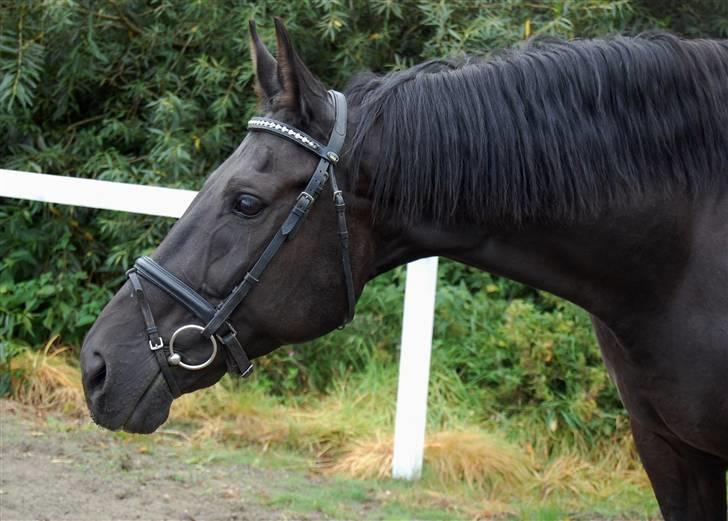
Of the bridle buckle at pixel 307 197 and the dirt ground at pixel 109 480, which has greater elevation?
the bridle buckle at pixel 307 197

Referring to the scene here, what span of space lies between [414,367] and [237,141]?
8.23 ft

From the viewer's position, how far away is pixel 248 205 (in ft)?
8.27

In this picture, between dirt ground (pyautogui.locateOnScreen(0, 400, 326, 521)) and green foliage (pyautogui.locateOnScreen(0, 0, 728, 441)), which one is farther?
green foliage (pyautogui.locateOnScreen(0, 0, 728, 441))

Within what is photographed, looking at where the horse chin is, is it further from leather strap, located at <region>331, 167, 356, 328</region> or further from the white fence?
the white fence

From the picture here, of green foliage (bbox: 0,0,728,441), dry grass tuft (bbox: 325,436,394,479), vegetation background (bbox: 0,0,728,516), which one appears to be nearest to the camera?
dry grass tuft (bbox: 325,436,394,479)

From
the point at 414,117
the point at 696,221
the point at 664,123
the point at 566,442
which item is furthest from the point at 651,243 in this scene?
the point at 566,442

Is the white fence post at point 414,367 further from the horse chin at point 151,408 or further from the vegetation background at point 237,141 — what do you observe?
the horse chin at point 151,408

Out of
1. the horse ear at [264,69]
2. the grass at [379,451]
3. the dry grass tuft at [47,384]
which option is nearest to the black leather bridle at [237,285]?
the horse ear at [264,69]

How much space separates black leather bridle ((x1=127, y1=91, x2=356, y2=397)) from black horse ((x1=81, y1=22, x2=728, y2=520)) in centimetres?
1

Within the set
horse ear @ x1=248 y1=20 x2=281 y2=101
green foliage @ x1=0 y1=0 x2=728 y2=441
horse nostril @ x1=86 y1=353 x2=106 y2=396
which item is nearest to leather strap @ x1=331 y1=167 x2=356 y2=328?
horse ear @ x1=248 y1=20 x2=281 y2=101

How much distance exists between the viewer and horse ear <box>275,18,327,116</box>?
253cm

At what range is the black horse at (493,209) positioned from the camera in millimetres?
2541

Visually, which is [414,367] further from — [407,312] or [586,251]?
[586,251]

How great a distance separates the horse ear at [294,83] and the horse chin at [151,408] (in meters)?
0.87
